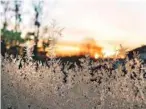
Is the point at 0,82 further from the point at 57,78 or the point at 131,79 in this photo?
the point at 131,79

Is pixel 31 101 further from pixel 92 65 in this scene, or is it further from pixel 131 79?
pixel 131 79

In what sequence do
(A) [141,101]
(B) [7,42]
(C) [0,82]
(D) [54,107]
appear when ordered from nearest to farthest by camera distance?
(A) [141,101]
(D) [54,107]
(C) [0,82]
(B) [7,42]

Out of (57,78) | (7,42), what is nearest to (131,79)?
(57,78)

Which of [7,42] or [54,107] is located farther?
[7,42]

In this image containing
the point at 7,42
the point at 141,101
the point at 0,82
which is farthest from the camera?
the point at 7,42

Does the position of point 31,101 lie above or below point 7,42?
below

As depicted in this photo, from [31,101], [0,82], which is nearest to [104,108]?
[31,101]
